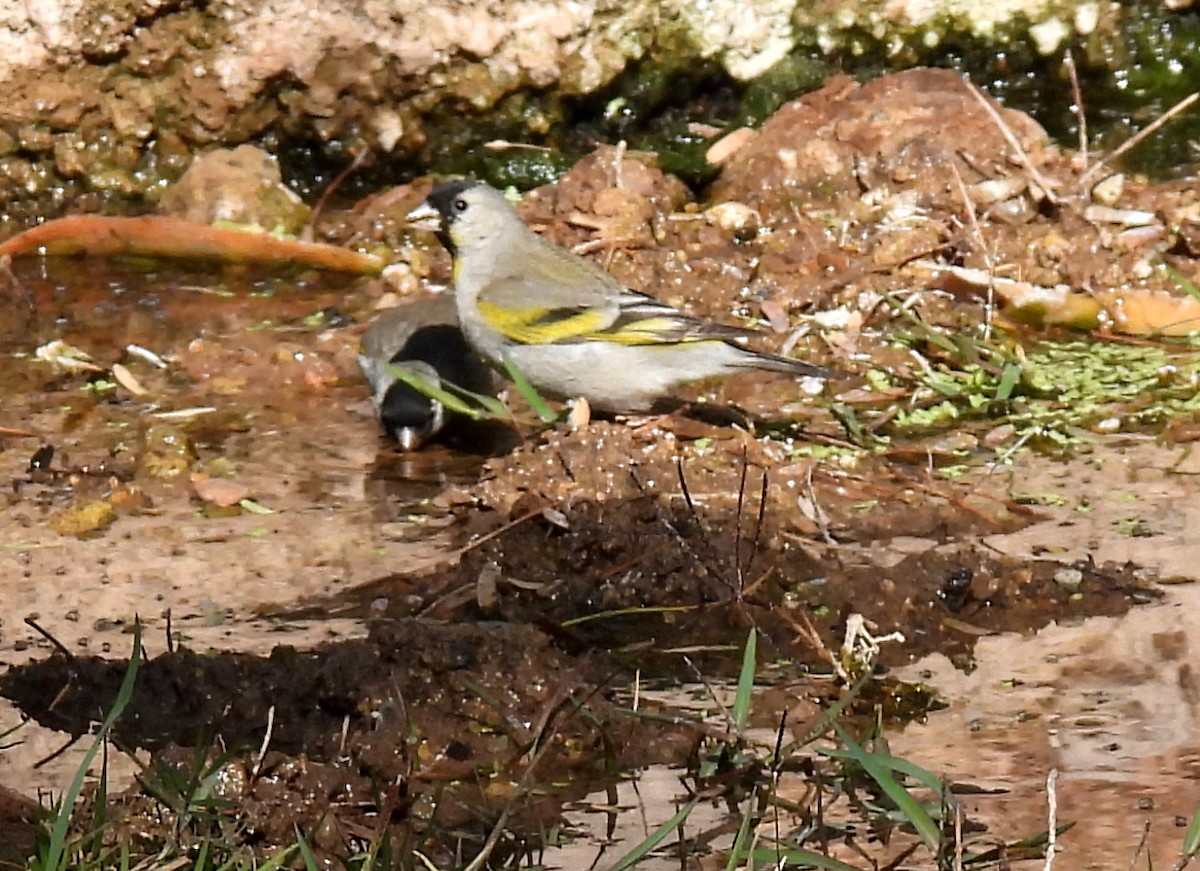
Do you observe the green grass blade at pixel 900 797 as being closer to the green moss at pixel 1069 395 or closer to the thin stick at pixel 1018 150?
the green moss at pixel 1069 395

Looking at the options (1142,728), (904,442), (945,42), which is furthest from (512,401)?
(1142,728)

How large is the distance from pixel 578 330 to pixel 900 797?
123 inches

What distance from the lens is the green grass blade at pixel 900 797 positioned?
7.84 ft

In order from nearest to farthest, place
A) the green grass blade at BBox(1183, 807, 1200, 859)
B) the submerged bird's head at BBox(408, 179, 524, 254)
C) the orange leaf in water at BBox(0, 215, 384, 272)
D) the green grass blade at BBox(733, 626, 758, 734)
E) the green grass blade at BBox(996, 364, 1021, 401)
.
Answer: the green grass blade at BBox(1183, 807, 1200, 859), the green grass blade at BBox(733, 626, 758, 734), the green grass blade at BBox(996, 364, 1021, 401), the submerged bird's head at BBox(408, 179, 524, 254), the orange leaf in water at BBox(0, 215, 384, 272)

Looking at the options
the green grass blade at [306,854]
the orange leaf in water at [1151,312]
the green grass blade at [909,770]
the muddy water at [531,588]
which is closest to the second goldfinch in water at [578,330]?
the muddy water at [531,588]

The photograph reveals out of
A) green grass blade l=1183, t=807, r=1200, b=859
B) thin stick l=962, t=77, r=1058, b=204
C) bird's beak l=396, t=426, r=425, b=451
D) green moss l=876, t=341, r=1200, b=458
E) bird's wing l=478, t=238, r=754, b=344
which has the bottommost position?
bird's beak l=396, t=426, r=425, b=451

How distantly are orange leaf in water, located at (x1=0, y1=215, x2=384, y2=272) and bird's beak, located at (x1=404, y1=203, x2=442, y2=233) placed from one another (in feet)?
1.05

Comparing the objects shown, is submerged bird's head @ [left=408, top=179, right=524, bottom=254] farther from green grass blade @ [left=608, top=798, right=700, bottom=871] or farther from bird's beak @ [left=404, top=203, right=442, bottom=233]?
green grass blade @ [left=608, top=798, right=700, bottom=871]

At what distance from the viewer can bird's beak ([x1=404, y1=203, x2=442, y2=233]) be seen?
19.3ft

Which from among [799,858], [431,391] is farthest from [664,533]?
[799,858]

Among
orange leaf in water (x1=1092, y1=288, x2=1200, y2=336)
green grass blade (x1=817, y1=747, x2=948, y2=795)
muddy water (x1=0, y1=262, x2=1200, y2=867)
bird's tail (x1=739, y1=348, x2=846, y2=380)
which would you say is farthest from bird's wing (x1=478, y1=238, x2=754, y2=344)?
green grass blade (x1=817, y1=747, x2=948, y2=795)

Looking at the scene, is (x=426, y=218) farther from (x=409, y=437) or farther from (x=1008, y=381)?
(x=1008, y=381)

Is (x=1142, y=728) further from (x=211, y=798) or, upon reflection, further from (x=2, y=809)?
(x=2, y=809)

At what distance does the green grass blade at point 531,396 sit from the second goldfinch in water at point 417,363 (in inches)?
8.3
